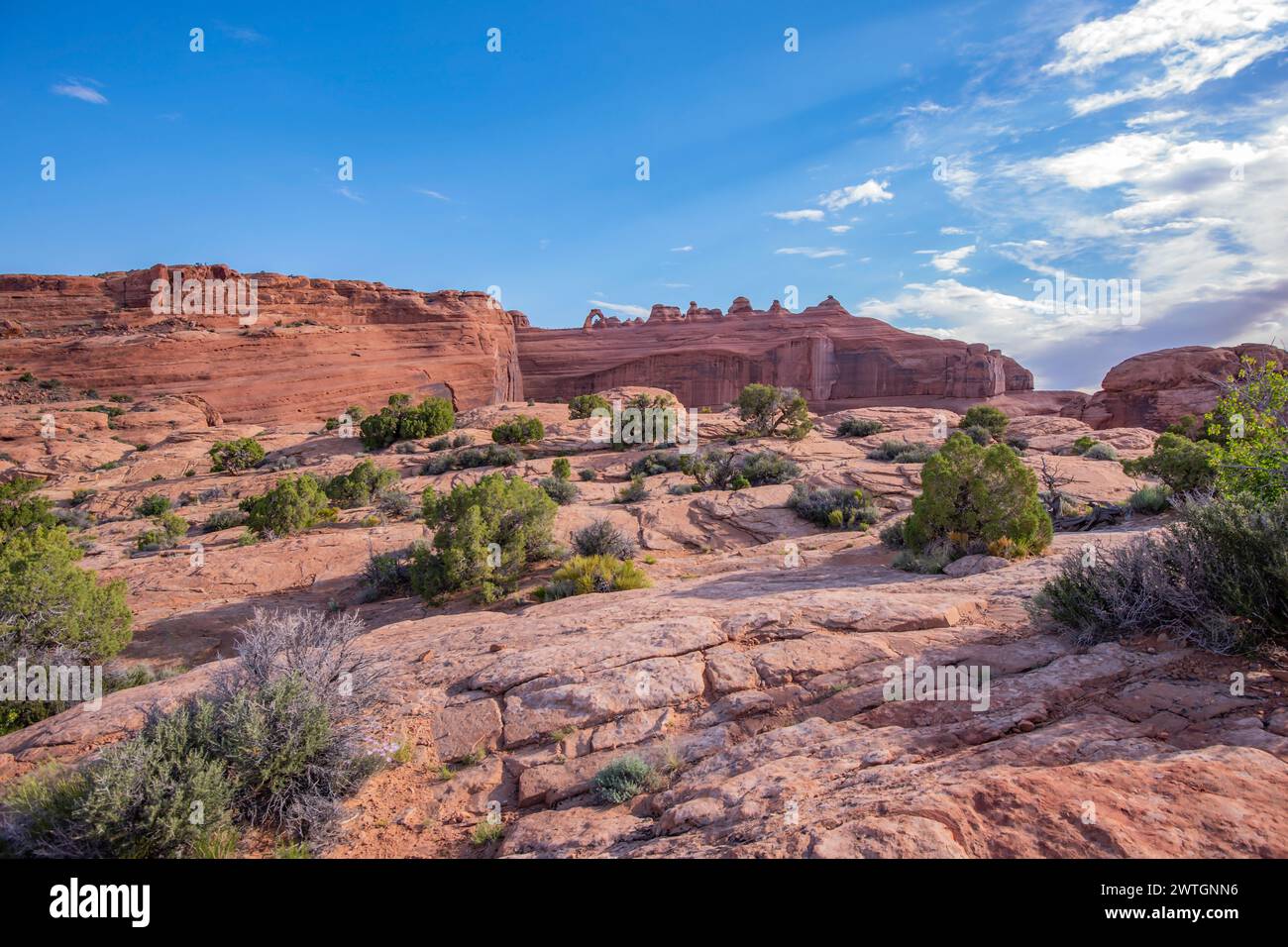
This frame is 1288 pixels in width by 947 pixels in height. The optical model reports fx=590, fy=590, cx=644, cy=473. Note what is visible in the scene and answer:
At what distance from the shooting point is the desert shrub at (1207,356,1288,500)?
19.1 ft

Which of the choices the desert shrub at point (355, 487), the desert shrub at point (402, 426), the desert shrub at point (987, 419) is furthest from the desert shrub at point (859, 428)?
the desert shrub at point (355, 487)

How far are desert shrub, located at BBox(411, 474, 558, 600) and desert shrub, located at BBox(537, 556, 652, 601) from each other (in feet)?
3.81

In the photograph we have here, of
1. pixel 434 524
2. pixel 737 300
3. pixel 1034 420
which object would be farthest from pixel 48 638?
pixel 737 300

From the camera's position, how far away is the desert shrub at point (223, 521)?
58.4ft

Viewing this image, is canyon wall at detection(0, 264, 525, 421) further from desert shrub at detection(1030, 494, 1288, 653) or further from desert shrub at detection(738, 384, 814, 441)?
desert shrub at detection(1030, 494, 1288, 653)

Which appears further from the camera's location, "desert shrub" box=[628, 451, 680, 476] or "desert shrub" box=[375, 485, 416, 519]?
"desert shrub" box=[628, 451, 680, 476]

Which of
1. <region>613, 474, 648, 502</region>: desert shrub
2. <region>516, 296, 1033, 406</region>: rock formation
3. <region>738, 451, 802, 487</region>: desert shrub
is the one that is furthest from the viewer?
<region>516, 296, 1033, 406</region>: rock formation

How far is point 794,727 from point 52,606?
972cm

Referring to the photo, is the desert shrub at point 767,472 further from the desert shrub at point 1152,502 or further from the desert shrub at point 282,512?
the desert shrub at point 282,512

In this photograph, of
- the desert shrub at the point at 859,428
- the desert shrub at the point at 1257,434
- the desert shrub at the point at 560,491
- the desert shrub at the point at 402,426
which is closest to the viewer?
the desert shrub at the point at 1257,434

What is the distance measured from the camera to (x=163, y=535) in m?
16.7

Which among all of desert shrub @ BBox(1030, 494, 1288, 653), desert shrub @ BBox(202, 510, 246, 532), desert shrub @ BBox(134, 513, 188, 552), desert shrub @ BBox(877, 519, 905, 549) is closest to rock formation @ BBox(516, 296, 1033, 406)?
desert shrub @ BBox(202, 510, 246, 532)

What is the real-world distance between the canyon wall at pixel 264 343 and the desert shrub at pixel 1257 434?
2046 inches
